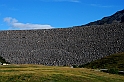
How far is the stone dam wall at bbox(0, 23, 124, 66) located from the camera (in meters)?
66.8

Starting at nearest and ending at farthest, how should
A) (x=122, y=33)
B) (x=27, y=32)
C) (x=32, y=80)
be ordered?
1. (x=32, y=80)
2. (x=122, y=33)
3. (x=27, y=32)

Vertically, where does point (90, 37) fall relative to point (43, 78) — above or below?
above

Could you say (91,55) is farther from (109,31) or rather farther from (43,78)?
(43,78)

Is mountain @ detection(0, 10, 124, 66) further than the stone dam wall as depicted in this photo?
No

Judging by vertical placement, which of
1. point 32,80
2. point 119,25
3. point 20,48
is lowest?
point 32,80

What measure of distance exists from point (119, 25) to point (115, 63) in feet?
81.0

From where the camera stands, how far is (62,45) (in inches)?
2918

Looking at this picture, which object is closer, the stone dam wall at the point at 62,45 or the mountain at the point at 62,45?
the mountain at the point at 62,45

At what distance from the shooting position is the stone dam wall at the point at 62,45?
219 feet

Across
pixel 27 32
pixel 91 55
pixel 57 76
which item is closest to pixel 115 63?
pixel 91 55

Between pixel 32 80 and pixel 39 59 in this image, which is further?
pixel 39 59

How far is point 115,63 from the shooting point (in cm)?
5125

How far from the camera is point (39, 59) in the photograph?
229 feet

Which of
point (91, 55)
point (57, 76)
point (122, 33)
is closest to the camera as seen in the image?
point (57, 76)
